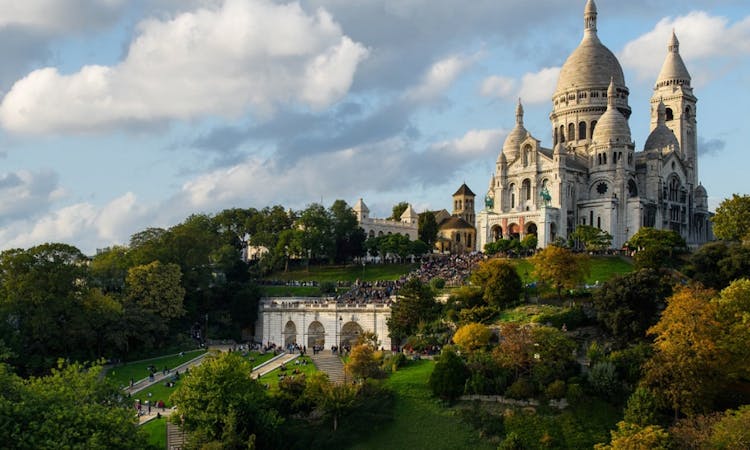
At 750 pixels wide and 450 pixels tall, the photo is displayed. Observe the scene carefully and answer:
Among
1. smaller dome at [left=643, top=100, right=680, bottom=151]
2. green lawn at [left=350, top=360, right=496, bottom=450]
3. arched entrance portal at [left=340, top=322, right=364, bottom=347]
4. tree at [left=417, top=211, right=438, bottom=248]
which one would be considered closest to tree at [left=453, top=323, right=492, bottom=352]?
green lawn at [left=350, top=360, right=496, bottom=450]

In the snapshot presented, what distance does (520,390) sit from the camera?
4628 cm

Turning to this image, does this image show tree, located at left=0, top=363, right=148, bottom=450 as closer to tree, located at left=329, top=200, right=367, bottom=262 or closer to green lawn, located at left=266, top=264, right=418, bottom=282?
green lawn, located at left=266, top=264, right=418, bottom=282

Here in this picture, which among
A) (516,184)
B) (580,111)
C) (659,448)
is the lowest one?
(659,448)

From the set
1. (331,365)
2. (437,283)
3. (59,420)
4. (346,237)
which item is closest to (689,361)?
(331,365)

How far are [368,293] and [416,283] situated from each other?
45.7ft

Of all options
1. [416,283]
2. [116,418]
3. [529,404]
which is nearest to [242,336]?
[416,283]

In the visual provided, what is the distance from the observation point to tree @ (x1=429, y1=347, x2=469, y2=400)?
4738 centimetres

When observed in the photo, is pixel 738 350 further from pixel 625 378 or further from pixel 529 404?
pixel 529 404

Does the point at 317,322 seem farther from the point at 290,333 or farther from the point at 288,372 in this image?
the point at 288,372

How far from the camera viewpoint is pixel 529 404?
46156 millimetres

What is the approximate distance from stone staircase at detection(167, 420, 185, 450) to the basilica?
53418mm

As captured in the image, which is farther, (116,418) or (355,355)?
(355,355)

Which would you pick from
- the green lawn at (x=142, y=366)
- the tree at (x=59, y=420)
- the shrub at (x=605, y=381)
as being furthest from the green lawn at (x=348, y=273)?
the tree at (x=59, y=420)

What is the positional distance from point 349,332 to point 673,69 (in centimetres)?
6585
